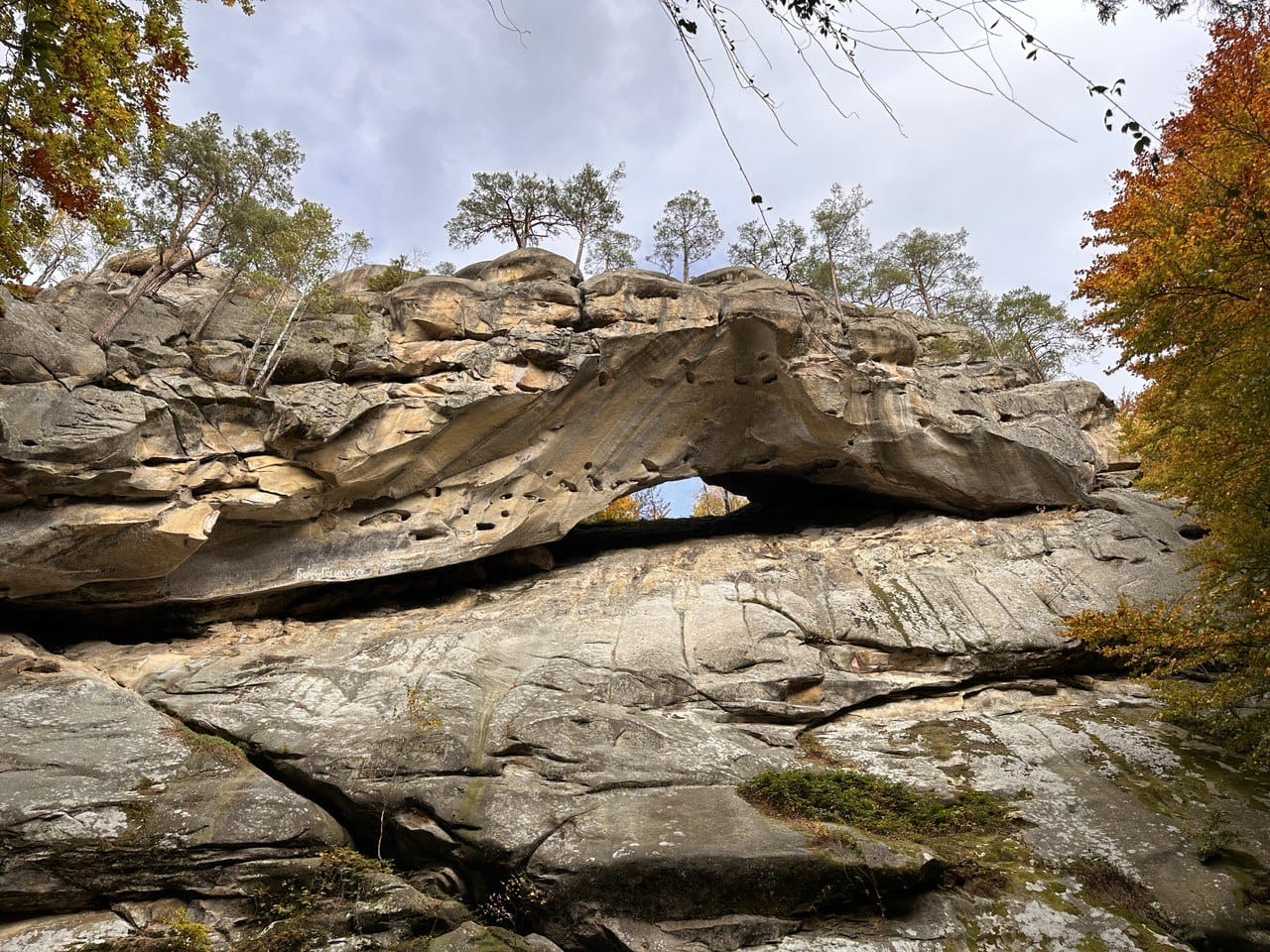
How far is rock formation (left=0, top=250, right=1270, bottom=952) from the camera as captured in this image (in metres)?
8.05

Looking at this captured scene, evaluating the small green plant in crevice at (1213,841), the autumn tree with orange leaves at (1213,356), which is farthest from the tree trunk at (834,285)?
the small green plant in crevice at (1213,841)

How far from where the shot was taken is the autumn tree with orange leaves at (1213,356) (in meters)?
7.19

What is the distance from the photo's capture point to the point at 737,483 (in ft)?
71.3

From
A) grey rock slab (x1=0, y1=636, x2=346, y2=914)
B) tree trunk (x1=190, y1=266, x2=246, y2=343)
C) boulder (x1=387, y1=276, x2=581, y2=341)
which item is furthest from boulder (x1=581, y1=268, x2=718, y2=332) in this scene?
grey rock slab (x1=0, y1=636, x2=346, y2=914)

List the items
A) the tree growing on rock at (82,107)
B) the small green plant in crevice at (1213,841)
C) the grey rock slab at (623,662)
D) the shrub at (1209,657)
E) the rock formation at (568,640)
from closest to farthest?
the tree growing on rock at (82,107) → the rock formation at (568,640) → the small green plant in crevice at (1213,841) → the shrub at (1209,657) → the grey rock slab at (623,662)

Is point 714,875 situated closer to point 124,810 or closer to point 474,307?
point 124,810

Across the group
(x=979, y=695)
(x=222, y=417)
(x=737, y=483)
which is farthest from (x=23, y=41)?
(x=737, y=483)

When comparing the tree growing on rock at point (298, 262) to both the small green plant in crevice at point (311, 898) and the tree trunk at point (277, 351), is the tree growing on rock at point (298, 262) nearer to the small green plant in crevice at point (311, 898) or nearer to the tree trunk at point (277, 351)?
the tree trunk at point (277, 351)

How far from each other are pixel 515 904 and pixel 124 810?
505cm

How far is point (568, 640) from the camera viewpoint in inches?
523

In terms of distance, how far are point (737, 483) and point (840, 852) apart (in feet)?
46.7

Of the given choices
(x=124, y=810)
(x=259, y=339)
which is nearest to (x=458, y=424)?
(x=259, y=339)

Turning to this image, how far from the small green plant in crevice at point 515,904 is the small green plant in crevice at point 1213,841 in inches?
319

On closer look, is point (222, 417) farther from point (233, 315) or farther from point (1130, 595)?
point (1130, 595)
